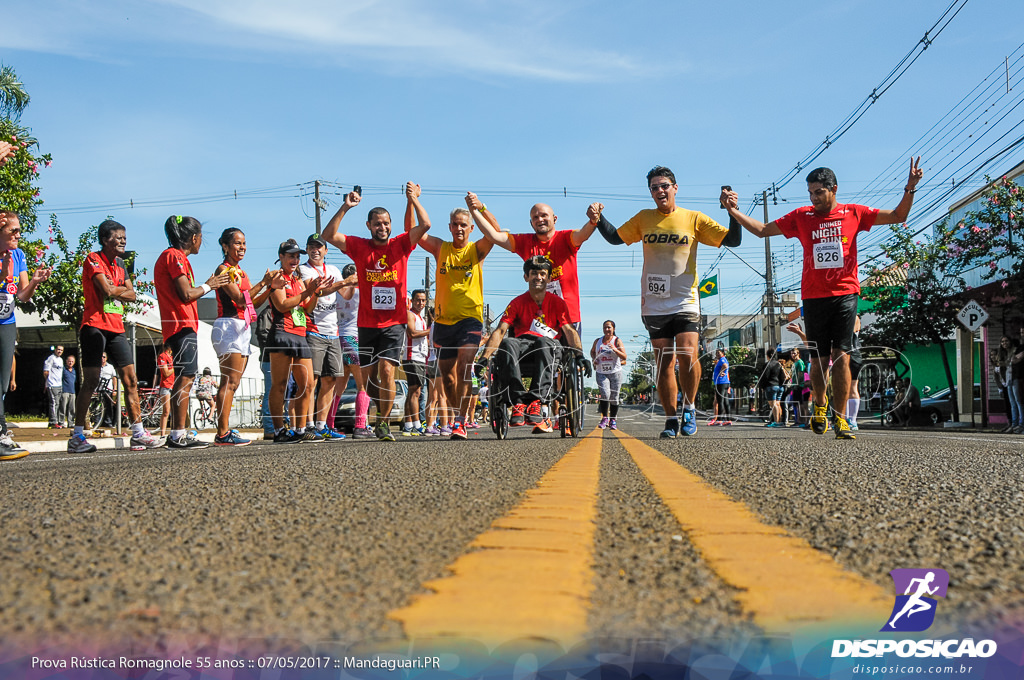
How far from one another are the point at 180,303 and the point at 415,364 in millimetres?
3708

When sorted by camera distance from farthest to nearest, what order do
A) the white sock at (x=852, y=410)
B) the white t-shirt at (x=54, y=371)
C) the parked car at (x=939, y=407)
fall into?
the parked car at (x=939, y=407)
the white t-shirt at (x=54, y=371)
the white sock at (x=852, y=410)

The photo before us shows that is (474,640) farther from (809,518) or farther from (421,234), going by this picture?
(421,234)

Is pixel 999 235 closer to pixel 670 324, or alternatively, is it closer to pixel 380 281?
pixel 670 324

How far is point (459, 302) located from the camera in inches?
332

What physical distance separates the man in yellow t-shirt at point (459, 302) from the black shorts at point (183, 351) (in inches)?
89.3

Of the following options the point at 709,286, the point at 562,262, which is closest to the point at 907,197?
the point at 562,262

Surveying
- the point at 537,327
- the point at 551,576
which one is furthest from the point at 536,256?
the point at 551,576

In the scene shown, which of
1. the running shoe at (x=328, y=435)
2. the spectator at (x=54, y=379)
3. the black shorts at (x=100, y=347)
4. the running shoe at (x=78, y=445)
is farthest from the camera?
the spectator at (x=54, y=379)

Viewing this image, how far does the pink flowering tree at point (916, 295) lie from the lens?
22984 mm

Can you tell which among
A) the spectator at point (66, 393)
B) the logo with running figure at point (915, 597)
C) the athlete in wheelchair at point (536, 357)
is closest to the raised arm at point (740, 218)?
the athlete in wheelchair at point (536, 357)

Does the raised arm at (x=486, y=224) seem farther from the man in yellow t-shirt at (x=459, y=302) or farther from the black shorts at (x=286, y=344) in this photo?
the black shorts at (x=286, y=344)

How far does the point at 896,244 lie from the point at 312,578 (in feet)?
83.7

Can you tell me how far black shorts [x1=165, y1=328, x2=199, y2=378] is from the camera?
7.81 m

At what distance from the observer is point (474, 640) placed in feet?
4.37
